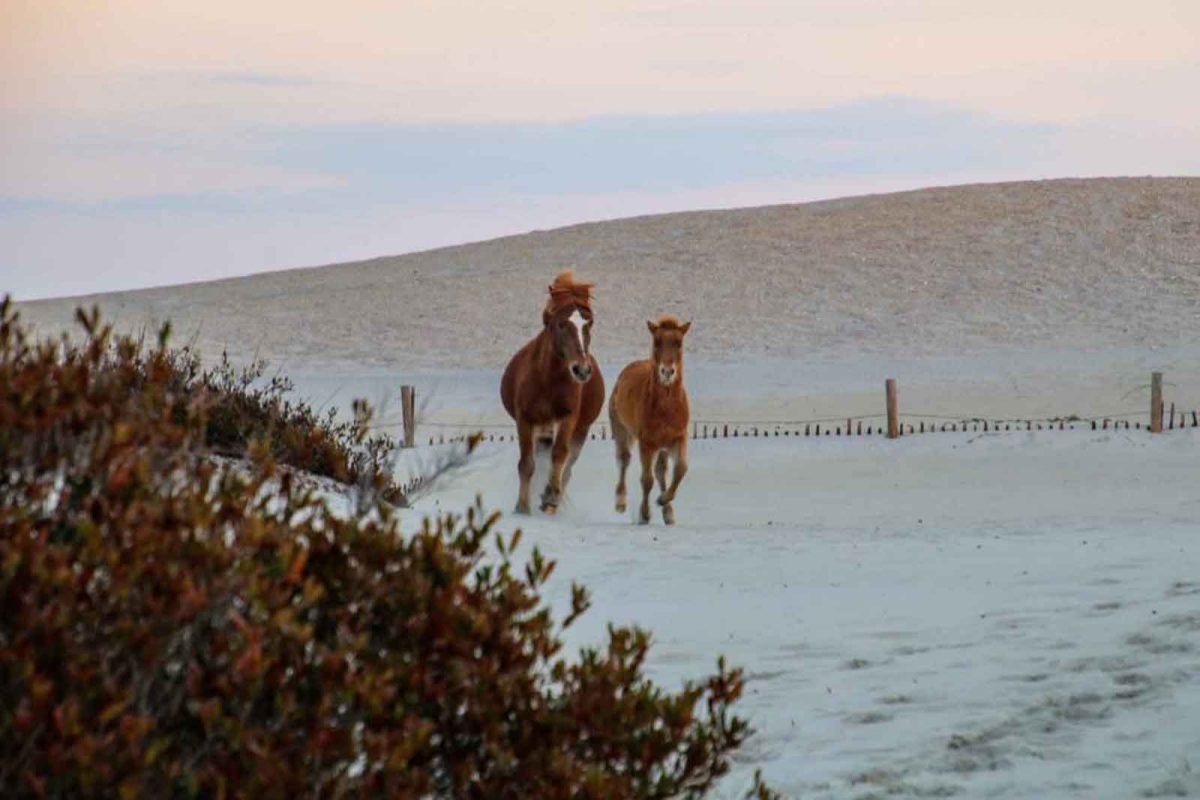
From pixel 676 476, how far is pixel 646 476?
64 centimetres

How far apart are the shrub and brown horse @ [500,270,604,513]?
39.5 ft

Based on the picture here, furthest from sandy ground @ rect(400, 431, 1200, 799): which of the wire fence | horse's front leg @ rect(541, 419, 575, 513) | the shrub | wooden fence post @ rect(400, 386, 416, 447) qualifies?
the wire fence

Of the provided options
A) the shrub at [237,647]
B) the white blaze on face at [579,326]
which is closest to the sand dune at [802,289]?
the white blaze on face at [579,326]

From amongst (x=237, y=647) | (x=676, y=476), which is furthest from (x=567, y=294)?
(x=237, y=647)

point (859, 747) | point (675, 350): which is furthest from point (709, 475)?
point (859, 747)

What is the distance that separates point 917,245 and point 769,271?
4.98 meters

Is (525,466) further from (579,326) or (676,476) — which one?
(579,326)

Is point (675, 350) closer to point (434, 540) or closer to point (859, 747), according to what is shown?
point (859, 747)

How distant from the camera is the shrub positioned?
13.5 feet

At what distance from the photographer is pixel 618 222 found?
71125mm

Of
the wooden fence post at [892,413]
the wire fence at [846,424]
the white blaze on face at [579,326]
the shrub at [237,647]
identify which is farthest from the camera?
the wire fence at [846,424]

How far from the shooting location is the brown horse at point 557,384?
17391 millimetres

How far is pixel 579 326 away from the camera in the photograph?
57.1 feet

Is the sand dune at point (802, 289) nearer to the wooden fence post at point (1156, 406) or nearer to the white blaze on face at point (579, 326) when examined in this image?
the wooden fence post at point (1156, 406)
